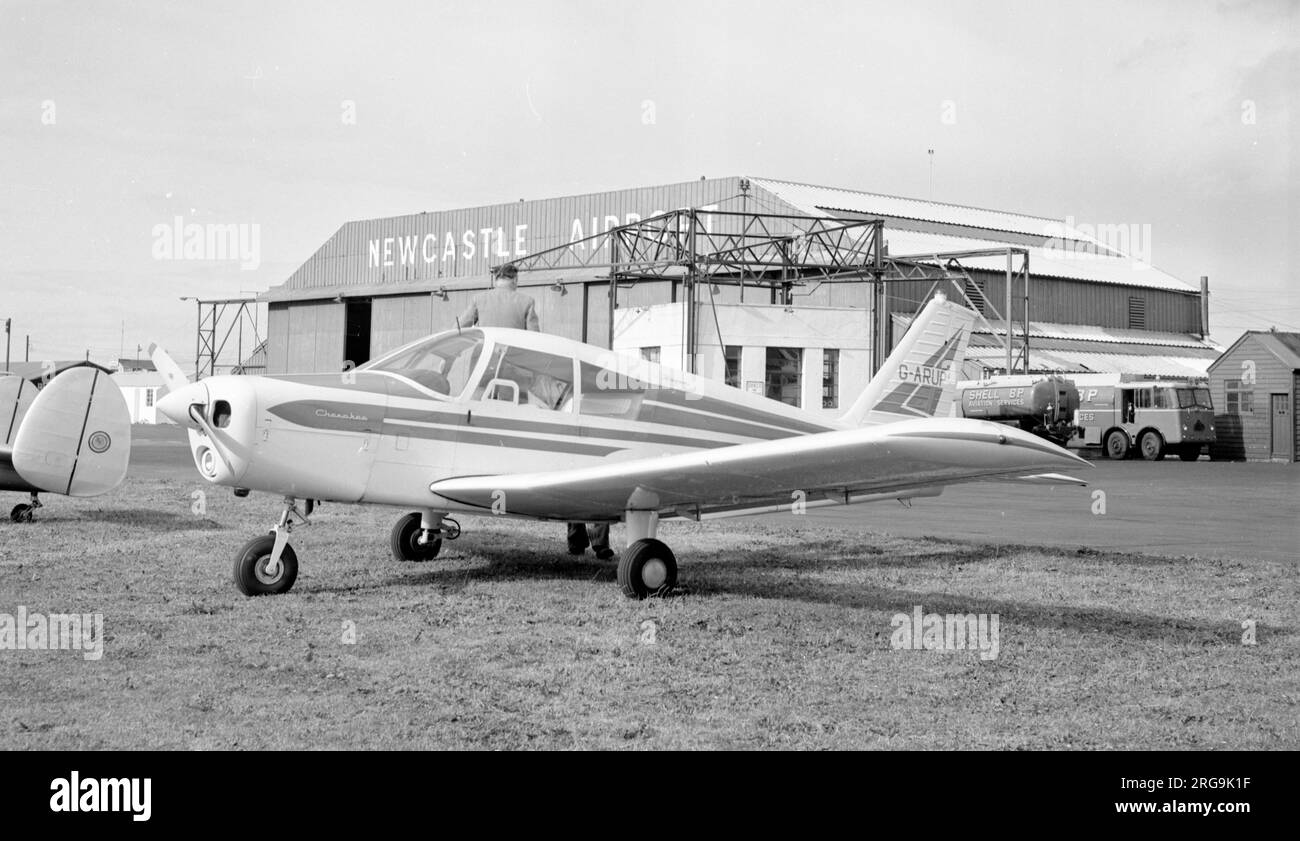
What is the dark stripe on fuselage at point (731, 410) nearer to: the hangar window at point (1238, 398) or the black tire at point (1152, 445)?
the black tire at point (1152, 445)

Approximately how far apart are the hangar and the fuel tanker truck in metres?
1.49

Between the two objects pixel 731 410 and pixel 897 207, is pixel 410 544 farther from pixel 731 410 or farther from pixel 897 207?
pixel 897 207

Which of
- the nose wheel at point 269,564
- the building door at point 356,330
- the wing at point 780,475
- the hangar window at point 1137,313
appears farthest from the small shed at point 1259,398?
the building door at point 356,330

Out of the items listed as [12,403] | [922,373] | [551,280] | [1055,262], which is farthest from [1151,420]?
[12,403]

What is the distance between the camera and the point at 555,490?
7641 mm

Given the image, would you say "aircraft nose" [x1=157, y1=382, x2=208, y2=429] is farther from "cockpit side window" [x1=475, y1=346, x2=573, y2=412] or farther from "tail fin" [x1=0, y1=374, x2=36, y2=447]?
"tail fin" [x1=0, y1=374, x2=36, y2=447]

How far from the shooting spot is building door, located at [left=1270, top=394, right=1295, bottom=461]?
37.1 m

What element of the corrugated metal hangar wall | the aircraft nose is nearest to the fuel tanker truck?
the corrugated metal hangar wall

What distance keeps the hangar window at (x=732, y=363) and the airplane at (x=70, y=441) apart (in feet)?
73.3

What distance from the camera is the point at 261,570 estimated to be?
7.69 meters

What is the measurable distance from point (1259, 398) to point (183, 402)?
1519 inches

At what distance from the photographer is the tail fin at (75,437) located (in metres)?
11.4
